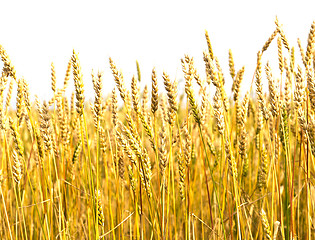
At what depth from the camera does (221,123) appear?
1.26m

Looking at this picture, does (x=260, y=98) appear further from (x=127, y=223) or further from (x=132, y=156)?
(x=127, y=223)

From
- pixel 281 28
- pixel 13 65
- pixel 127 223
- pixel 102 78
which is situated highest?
pixel 281 28

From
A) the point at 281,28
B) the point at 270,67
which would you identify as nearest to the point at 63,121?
the point at 270,67

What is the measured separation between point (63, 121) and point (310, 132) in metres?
1.31

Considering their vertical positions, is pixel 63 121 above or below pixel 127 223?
above

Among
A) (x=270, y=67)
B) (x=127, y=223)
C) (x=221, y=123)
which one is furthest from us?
(x=127, y=223)

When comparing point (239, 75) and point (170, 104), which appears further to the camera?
point (239, 75)

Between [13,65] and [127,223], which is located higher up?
[13,65]

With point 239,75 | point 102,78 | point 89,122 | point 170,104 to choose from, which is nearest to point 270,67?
point 239,75

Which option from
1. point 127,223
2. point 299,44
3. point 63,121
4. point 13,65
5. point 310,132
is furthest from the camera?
point 127,223

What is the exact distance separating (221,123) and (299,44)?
1.29 metres

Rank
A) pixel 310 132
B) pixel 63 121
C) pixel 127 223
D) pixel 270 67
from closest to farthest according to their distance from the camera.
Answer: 1. pixel 310 132
2. pixel 270 67
3. pixel 63 121
4. pixel 127 223

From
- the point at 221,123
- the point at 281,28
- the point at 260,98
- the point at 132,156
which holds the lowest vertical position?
the point at 132,156

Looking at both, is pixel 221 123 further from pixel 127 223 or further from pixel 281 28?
pixel 127 223
